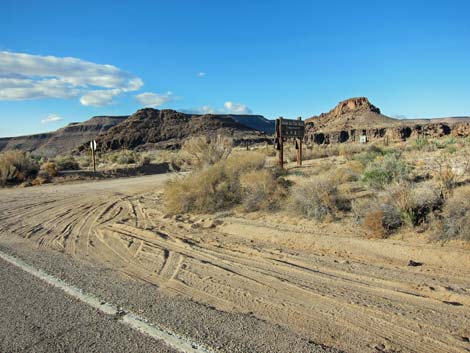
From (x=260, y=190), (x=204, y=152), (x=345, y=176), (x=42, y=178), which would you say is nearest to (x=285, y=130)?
(x=204, y=152)

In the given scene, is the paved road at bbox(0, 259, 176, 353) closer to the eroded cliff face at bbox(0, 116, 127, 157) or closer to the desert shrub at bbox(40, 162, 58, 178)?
the desert shrub at bbox(40, 162, 58, 178)

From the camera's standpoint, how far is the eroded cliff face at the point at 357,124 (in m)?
71.4

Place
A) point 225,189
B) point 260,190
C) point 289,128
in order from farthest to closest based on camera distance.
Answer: point 289,128 → point 225,189 → point 260,190

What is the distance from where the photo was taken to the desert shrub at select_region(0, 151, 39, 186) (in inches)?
998

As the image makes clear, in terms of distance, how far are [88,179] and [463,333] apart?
26611 millimetres

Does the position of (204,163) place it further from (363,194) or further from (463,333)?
(463,333)

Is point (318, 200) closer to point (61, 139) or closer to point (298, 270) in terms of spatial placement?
point (298, 270)

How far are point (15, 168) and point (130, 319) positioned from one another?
2476 centimetres

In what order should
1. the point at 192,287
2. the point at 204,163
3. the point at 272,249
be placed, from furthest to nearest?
the point at 204,163, the point at 272,249, the point at 192,287

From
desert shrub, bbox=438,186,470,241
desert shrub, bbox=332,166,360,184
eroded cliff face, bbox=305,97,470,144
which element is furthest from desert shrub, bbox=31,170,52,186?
eroded cliff face, bbox=305,97,470,144

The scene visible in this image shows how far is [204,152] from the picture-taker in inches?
638

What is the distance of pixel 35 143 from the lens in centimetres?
14175

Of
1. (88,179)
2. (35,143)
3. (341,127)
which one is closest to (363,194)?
(88,179)

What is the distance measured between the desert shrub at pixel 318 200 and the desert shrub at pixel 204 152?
5065mm
